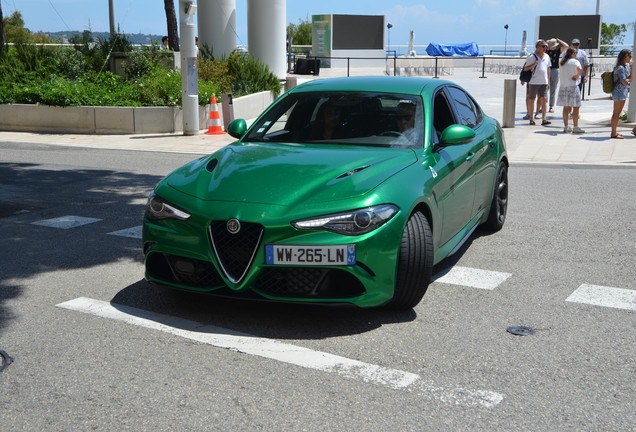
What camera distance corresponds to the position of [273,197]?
4.43m

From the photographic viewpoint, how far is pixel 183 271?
4609mm

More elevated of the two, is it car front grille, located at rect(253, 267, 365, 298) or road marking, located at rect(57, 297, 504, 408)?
car front grille, located at rect(253, 267, 365, 298)

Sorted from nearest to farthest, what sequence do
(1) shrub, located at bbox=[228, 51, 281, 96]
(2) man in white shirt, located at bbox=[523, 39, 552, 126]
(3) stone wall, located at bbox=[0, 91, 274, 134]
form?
(2) man in white shirt, located at bbox=[523, 39, 552, 126] < (3) stone wall, located at bbox=[0, 91, 274, 134] < (1) shrub, located at bbox=[228, 51, 281, 96]

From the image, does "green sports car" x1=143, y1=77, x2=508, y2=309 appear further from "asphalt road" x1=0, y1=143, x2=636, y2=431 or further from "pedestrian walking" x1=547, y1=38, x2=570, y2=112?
"pedestrian walking" x1=547, y1=38, x2=570, y2=112

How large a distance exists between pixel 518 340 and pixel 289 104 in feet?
8.75

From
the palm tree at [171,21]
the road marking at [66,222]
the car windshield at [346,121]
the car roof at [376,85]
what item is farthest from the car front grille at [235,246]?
the palm tree at [171,21]

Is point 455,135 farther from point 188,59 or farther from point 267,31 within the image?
point 267,31

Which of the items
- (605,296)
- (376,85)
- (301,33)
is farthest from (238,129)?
(301,33)

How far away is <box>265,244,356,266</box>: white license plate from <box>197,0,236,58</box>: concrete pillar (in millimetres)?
19751

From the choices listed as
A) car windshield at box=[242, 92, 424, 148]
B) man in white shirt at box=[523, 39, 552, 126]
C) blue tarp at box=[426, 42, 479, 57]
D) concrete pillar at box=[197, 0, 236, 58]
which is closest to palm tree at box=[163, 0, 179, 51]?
concrete pillar at box=[197, 0, 236, 58]

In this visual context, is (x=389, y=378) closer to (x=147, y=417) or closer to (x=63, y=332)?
(x=147, y=417)

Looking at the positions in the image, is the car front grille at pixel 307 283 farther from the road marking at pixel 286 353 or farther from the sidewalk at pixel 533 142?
the sidewalk at pixel 533 142

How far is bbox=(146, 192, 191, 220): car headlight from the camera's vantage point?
4559mm

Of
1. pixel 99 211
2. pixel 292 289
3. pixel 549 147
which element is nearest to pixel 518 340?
pixel 292 289
